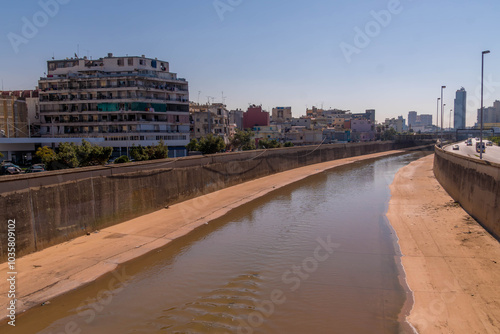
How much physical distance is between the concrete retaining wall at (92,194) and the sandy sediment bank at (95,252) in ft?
2.14

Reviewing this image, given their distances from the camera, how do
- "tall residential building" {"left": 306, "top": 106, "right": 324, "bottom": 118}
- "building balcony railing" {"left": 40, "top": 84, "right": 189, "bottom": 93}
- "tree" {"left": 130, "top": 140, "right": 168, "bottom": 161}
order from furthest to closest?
"tall residential building" {"left": 306, "top": 106, "right": 324, "bottom": 118} < "building balcony railing" {"left": 40, "top": 84, "right": 189, "bottom": 93} < "tree" {"left": 130, "top": 140, "right": 168, "bottom": 161}

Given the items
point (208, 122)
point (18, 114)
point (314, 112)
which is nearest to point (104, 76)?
point (18, 114)

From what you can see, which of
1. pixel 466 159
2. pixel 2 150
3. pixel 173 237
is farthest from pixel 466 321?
pixel 2 150

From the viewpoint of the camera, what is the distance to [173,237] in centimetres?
2100

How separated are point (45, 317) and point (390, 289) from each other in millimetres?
12002

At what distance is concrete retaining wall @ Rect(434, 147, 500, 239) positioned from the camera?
19031mm

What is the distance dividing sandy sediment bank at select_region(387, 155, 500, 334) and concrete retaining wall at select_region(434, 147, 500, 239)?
0.55 metres

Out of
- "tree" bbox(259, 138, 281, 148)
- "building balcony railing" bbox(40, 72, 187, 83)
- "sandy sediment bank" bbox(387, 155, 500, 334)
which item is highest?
"building balcony railing" bbox(40, 72, 187, 83)

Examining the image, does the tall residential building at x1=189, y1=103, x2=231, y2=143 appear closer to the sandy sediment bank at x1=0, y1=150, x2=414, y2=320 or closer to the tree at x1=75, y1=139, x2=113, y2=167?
the tree at x1=75, y1=139, x2=113, y2=167

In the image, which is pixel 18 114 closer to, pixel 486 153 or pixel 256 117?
pixel 256 117

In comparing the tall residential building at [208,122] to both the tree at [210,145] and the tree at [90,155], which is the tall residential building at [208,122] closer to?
the tree at [210,145]

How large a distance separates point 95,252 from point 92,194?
4.35m

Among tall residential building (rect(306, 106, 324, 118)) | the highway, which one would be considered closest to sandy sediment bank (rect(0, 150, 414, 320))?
the highway

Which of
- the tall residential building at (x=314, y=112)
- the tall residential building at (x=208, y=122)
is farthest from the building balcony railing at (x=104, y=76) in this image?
the tall residential building at (x=314, y=112)
